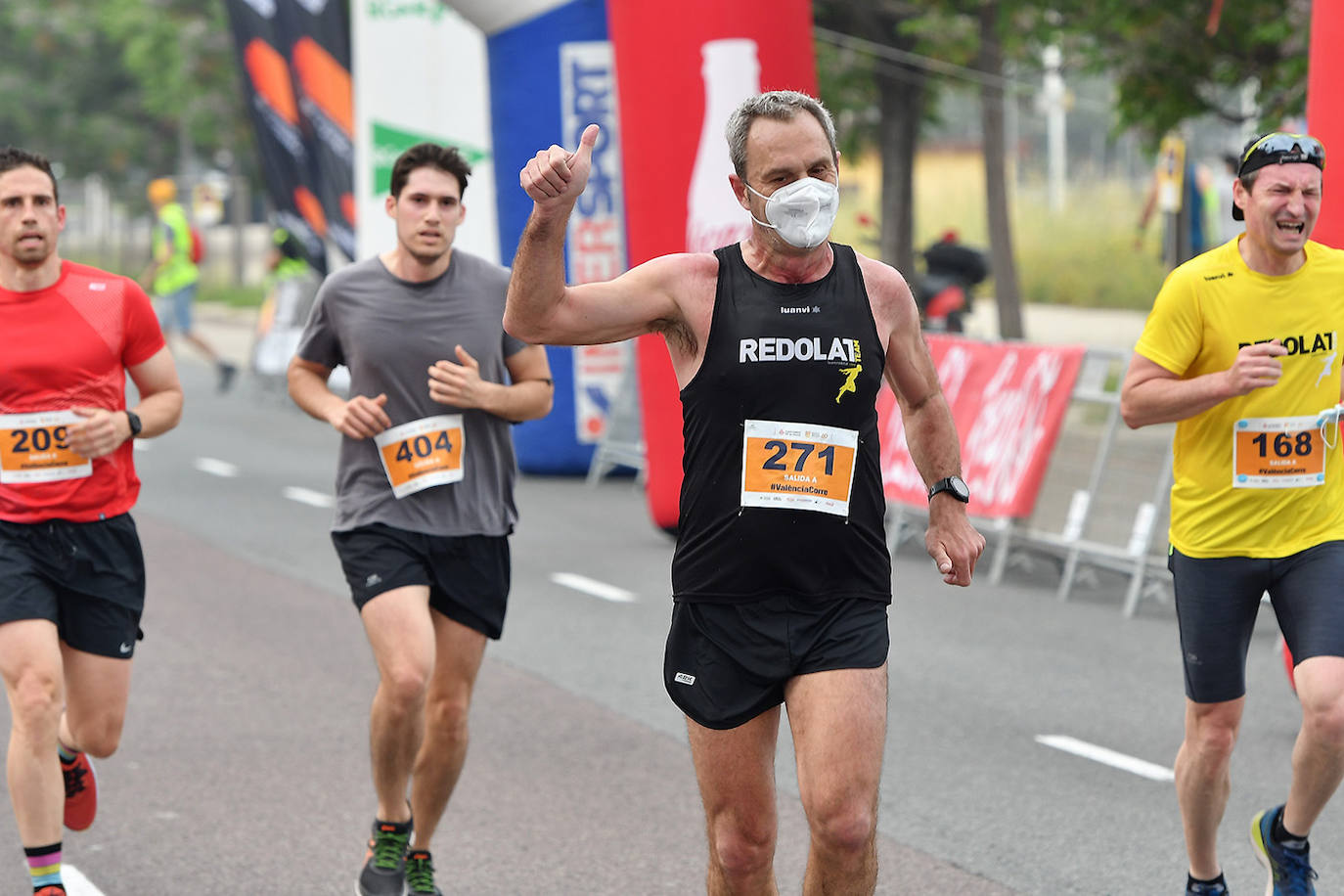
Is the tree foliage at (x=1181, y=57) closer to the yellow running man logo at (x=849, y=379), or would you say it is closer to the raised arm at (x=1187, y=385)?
the raised arm at (x=1187, y=385)

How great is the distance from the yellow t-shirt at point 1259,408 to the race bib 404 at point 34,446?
293cm

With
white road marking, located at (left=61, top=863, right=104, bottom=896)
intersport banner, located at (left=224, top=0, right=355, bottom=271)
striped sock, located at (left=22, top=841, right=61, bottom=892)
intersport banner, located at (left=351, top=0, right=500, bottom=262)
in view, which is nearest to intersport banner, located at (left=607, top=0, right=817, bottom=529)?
intersport banner, located at (left=351, top=0, right=500, bottom=262)

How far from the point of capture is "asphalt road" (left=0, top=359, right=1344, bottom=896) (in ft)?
19.0

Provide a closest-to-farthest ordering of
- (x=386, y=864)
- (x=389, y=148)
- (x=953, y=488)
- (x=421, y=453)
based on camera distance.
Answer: (x=953, y=488) → (x=386, y=864) → (x=421, y=453) → (x=389, y=148)

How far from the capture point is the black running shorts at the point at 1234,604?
16.1 feet

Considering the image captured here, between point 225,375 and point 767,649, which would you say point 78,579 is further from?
point 225,375

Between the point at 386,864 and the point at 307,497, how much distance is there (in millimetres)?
9103

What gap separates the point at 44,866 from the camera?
5117 millimetres

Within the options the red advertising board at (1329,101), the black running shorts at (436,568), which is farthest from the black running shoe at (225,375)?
the black running shorts at (436,568)

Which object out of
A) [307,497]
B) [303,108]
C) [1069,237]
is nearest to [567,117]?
[307,497]

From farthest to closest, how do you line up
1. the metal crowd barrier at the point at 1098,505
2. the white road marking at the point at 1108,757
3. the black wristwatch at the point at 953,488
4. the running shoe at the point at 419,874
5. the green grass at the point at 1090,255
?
1. the green grass at the point at 1090,255
2. the metal crowd barrier at the point at 1098,505
3. the white road marking at the point at 1108,757
4. the running shoe at the point at 419,874
5. the black wristwatch at the point at 953,488

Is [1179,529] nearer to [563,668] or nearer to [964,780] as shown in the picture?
[964,780]

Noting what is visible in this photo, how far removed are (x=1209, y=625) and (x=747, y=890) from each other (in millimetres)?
1604

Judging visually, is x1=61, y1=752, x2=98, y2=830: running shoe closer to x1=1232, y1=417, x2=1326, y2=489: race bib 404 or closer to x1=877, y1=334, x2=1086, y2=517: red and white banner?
x1=1232, y1=417, x2=1326, y2=489: race bib 404
